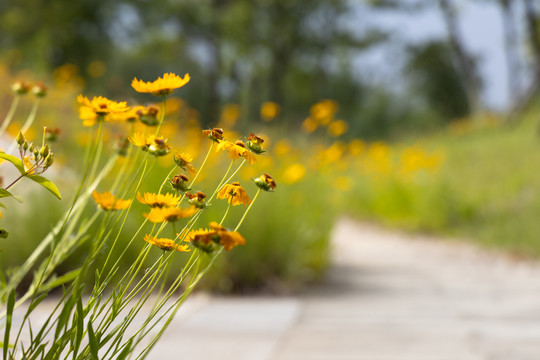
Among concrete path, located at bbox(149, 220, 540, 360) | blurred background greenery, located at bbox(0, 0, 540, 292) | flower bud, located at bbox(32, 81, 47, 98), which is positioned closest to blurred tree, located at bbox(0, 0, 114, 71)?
blurred background greenery, located at bbox(0, 0, 540, 292)

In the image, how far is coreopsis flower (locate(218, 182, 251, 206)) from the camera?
0.85m

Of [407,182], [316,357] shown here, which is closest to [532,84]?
[407,182]

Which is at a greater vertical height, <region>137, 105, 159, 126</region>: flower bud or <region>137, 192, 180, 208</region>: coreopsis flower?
<region>137, 105, 159, 126</region>: flower bud

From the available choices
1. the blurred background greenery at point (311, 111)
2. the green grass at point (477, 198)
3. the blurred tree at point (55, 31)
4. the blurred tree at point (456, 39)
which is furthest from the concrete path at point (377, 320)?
the blurred tree at point (456, 39)

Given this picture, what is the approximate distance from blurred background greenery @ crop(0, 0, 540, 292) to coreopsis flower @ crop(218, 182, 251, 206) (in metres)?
0.52

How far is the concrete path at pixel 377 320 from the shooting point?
189cm

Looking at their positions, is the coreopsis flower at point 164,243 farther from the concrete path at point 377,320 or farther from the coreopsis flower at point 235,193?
the concrete path at point 377,320

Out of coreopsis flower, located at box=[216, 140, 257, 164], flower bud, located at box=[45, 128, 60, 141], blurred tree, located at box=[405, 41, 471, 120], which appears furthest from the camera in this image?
blurred tree, located at box=[405, 41, 471, 120]

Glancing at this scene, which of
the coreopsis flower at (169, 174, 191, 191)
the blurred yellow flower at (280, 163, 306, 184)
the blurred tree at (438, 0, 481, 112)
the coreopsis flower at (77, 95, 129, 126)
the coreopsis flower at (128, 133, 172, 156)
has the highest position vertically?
the blurred tree at (438, 0, 481, 112)

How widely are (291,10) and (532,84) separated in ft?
24.0

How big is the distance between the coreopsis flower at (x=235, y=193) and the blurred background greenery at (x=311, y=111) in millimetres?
516

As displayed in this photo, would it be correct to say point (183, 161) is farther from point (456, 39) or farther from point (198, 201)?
point (456, 39)

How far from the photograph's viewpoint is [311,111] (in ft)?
10.3

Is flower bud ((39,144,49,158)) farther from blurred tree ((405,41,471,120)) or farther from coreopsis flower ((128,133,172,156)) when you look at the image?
blurred tree ((405,41,471,120))
